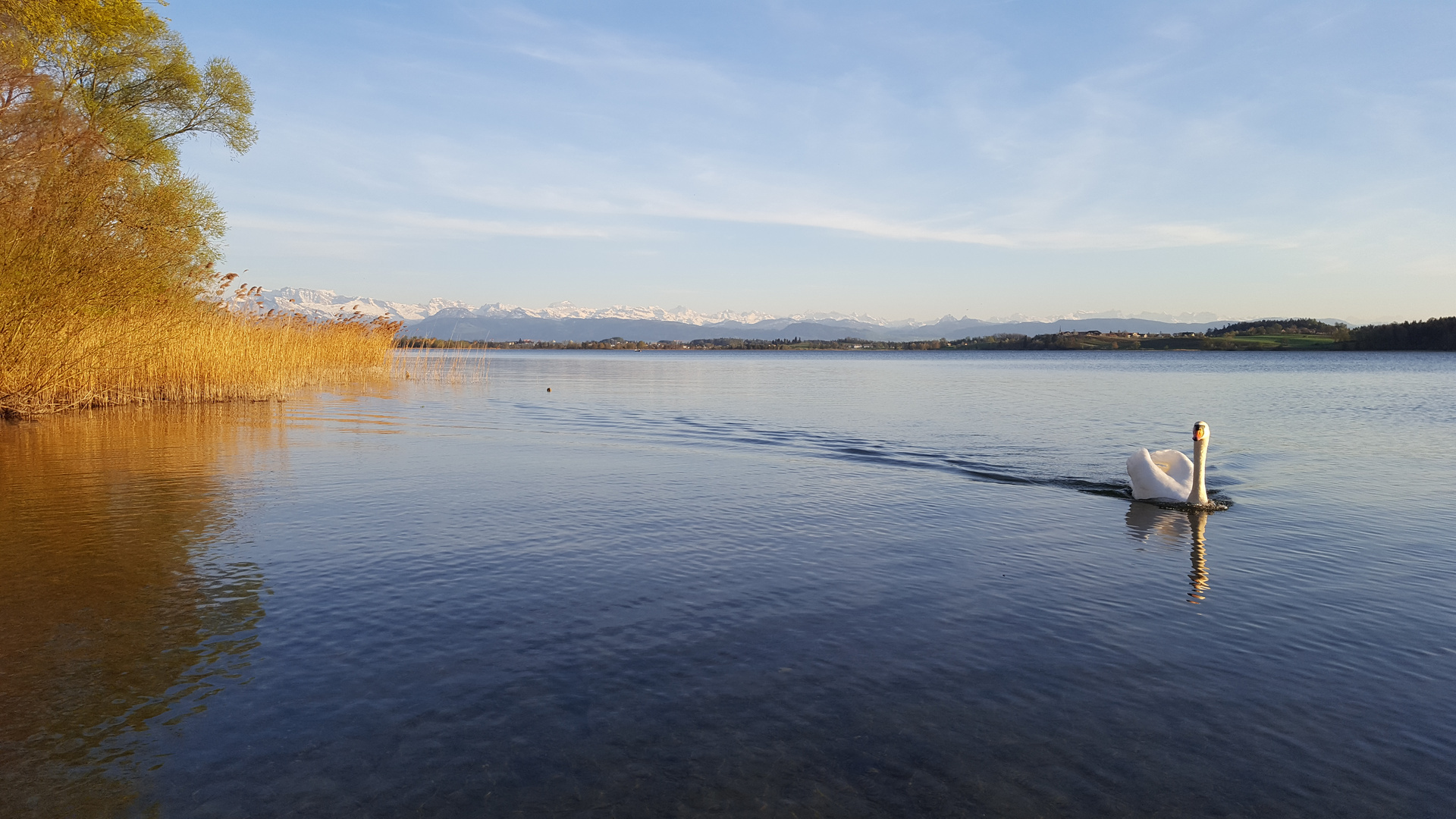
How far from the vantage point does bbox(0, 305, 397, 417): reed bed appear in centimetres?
1775

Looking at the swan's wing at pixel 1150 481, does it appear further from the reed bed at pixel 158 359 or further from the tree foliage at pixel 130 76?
the tree foliage at pixel 130 76

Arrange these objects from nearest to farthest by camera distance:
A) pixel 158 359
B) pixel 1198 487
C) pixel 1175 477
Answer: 1. pixel 1198 487
2. pixel 1175 477
3. pixel 158 359

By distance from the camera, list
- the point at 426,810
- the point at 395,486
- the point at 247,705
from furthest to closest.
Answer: the point at 395,486 → the point at 247,705 → the point at 426,810

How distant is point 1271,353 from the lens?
106 meters

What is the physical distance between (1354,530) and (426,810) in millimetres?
11636

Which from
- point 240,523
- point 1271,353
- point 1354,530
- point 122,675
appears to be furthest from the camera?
point 1271,353

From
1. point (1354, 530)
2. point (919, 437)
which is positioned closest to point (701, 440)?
point (919, 437)

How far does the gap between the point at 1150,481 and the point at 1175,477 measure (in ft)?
2.90

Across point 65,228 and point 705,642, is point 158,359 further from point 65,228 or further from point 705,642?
point 705,642

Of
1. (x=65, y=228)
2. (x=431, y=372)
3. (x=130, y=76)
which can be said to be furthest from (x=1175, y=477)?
(x=431, y=372)

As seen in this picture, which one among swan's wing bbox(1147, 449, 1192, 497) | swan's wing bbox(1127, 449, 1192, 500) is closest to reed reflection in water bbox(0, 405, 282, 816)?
swan's wing bbox(1127, 449, 1192, 500)

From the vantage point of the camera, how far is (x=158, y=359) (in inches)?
911

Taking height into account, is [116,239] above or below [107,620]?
above

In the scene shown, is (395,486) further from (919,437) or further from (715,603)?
(919,437)
